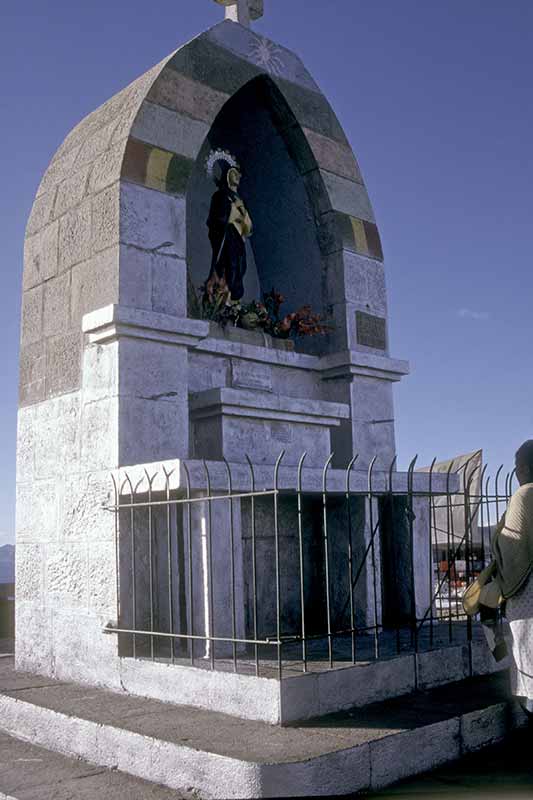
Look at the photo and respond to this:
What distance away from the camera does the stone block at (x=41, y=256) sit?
7465 millimetres

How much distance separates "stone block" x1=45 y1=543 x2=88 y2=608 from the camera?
651 cm

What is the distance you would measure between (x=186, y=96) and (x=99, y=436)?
301cm

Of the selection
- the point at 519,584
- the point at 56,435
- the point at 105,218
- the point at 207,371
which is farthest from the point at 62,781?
the point at 105,218

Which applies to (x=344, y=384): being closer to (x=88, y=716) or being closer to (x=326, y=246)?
(x=326, y=246)

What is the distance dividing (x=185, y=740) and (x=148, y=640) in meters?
1.71

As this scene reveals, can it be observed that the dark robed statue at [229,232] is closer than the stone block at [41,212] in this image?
No

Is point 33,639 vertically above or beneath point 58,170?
beneath

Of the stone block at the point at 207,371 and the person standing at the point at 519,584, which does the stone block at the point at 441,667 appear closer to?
the person standing at the point at 519,584

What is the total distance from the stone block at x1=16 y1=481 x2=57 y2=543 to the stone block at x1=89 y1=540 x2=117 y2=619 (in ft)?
2.26

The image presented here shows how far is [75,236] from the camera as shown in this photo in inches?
282

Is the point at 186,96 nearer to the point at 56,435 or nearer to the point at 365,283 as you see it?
the point at 365,283

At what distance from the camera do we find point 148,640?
6.10m

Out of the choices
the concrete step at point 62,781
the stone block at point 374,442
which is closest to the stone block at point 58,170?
the stone block at point 374,442

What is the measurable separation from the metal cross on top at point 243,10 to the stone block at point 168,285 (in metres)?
2.96
